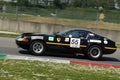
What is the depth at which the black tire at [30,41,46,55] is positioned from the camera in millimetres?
15758

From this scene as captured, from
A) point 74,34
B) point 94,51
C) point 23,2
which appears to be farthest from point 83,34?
point 23,2

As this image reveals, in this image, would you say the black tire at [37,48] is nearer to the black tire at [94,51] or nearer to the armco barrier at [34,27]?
the black tire at [94,51]

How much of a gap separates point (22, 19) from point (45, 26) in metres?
3.04

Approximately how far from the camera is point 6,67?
34.3ft

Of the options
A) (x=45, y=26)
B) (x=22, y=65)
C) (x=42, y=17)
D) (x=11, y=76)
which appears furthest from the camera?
(x=42, y=17)

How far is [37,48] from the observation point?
623 inches

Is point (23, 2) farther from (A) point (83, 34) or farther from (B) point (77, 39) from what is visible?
(B) point (77, 39)

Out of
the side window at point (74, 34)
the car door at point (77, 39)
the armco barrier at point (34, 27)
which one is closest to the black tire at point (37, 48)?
the car door at point (77, 39)

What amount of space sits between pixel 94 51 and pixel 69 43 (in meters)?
1.29

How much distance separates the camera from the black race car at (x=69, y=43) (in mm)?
15773

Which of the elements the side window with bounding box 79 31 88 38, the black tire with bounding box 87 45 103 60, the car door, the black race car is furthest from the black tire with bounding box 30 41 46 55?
the black tire with bounding box 87 45 103 60

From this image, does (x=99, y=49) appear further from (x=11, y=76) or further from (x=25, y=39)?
(x=11, y=76)

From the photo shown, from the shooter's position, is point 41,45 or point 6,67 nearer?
point 6,67

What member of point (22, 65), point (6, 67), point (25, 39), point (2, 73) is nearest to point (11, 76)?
point (2, 73)
